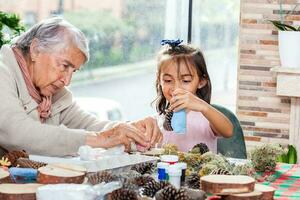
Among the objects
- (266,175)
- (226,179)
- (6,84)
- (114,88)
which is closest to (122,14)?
(114,88)

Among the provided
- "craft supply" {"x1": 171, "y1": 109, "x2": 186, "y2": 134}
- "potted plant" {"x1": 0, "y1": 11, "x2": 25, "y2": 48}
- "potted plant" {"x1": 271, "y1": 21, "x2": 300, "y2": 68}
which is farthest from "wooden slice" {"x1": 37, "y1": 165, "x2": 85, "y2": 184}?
"potted plant" {"x1": 271, "y1": 21, "x2": 300, "y2": 68}

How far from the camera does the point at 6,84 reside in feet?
10.5

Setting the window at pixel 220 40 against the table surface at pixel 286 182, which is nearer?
the table surface at pixel 286 182

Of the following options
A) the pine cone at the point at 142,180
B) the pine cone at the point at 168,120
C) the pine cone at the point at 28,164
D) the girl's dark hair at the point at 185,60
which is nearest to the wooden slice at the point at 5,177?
the pine cone at the point at 28,164

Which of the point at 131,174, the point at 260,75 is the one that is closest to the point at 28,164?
the point at 131,174

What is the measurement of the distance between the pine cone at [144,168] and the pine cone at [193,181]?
18 centimetres

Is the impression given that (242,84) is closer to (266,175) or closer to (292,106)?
(292,106)

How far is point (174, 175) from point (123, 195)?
1.11ft

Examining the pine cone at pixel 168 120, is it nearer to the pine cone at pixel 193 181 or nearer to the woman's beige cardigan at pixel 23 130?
the woman's beige cardigan at pixel 23 130

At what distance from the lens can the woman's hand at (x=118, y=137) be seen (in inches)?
121

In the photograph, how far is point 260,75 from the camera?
487cm

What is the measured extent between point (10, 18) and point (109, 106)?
1.65 m

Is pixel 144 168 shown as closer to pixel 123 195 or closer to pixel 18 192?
pixel 123 195

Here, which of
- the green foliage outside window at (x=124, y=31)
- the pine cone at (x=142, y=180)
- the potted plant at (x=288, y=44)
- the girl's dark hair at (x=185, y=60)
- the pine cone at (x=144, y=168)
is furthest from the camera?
the green foliage outside window at (x=124, y=31)
